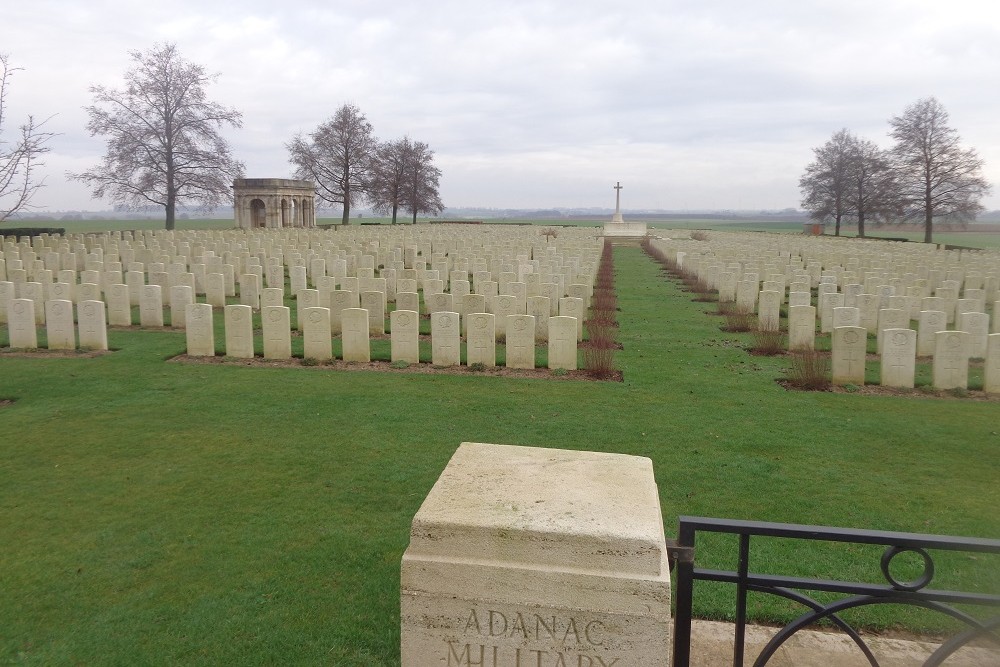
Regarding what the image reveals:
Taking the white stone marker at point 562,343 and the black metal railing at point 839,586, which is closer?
the black metal railing at point 839,586

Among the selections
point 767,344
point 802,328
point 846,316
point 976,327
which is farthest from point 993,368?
point 767,344

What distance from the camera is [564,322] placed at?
8875 millimetres

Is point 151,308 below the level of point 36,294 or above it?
below

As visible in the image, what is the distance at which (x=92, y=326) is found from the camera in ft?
31.9

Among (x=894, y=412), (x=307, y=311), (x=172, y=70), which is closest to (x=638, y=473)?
(x=894, y=412)

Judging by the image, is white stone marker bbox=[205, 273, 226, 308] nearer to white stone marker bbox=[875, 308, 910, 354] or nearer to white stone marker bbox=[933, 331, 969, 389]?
white stone marker bbox=[875, 308, 910, 354]

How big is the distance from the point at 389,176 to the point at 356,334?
44.6 meters

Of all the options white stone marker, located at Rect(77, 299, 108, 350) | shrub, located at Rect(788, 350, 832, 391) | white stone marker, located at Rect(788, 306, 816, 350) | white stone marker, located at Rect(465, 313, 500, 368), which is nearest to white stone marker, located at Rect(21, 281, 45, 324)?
white stone marker, located at Rect(77, 299, 108, 350)

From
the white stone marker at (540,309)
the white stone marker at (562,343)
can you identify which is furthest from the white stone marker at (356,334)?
the white stone marker at (540,309)

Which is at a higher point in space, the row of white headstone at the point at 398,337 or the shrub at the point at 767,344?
the row of white headstone at the point at 398,337

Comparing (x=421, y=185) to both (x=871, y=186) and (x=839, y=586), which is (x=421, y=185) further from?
(x=839, y=586)

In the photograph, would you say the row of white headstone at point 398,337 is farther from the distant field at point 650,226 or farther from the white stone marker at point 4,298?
the distant field at point 650,226

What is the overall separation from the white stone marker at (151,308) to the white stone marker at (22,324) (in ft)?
6.03

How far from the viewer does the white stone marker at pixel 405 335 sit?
359 inches
